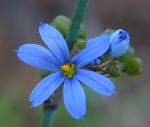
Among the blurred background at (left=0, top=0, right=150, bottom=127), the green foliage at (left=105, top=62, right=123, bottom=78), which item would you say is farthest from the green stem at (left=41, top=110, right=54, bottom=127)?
the blurred background at (left=0, top=0, right=150, bottom=127)

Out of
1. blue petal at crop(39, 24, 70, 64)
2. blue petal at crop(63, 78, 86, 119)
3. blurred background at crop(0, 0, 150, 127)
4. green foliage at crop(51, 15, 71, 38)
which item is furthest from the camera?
blurred background at crop(0, 0, 150, 127)

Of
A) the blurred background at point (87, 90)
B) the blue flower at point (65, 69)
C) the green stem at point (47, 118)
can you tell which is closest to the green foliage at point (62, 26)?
the blue flower at point (65, 69)

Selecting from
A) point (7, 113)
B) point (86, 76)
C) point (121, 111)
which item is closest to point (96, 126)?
Answer: point (121, 111)

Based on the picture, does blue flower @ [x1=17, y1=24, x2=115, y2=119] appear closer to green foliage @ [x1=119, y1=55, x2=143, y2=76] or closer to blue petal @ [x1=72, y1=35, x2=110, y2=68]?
blue petal @ [x1=72, y1=35, x2=110, y2=68]

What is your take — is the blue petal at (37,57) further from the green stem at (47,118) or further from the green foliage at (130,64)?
the green foliage at (130,64)

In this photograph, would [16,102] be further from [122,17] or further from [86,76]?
[86,76]

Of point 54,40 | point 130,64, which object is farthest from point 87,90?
point 54,40
